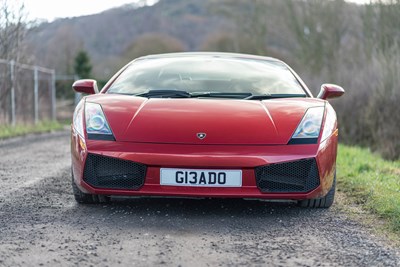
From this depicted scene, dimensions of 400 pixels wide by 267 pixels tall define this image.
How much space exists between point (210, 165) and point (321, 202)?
0.97 m

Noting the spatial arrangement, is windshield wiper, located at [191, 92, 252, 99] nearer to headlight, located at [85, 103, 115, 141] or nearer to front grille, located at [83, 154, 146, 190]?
headlight, located at [85, 103, 115, 141]

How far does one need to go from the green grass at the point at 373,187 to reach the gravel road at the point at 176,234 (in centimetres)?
29

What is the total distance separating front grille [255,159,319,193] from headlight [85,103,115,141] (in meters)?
1.01

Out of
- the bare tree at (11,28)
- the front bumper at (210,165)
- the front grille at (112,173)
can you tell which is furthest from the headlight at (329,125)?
the bare tree at (11,28)

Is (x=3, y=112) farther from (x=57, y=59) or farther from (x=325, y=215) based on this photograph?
(x=57, y=59)

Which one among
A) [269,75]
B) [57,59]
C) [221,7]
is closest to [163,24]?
[57,59]

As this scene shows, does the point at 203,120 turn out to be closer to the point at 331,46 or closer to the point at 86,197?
the point at 86,197

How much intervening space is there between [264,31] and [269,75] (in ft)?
99.5

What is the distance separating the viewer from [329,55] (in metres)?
26.7

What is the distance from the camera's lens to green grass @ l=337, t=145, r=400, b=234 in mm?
4363

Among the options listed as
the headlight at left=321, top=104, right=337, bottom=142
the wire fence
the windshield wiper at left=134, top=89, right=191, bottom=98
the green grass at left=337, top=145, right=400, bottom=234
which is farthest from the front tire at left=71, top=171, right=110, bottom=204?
the wire fence

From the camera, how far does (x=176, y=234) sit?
362cm

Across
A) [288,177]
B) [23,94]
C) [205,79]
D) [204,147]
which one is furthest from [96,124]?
[23,94]

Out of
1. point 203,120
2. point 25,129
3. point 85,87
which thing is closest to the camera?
point 203,120
